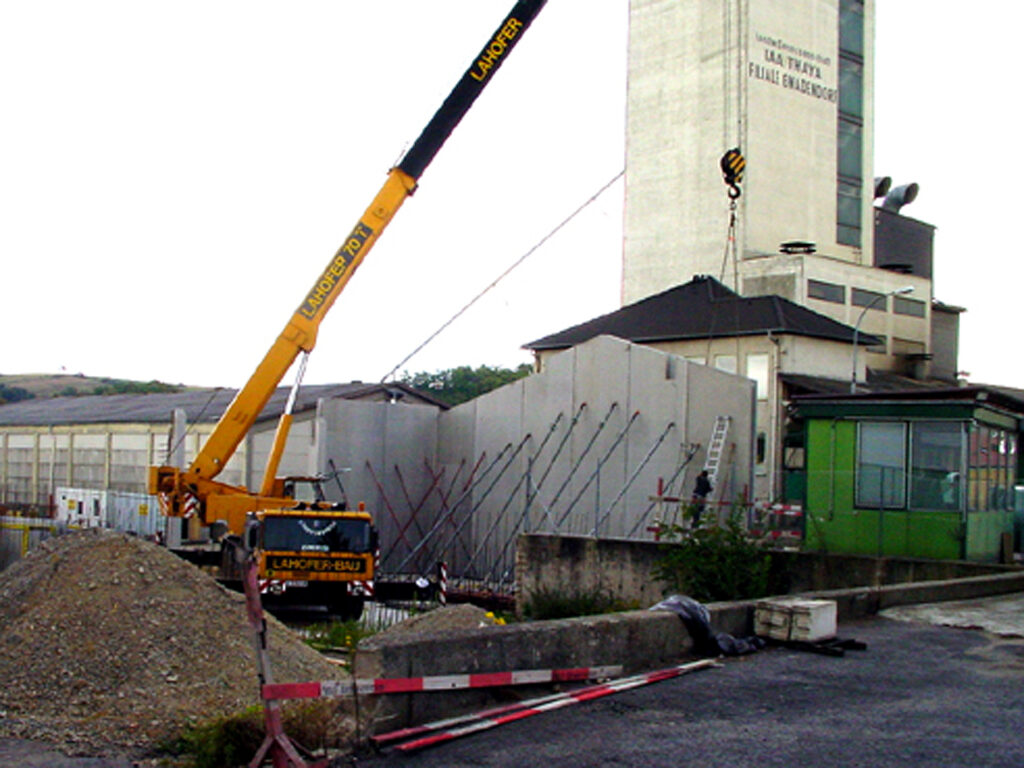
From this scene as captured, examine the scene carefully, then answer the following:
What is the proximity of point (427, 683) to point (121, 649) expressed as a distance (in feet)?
17.7

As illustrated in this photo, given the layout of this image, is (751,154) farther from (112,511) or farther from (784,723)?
(784,723)

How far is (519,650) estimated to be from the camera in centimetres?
919

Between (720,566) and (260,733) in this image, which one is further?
(720,566)

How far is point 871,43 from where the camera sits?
6456cm

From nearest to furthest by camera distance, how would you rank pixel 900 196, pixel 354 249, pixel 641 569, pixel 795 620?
pixel 795 620 → pixel 641 569 → pixel 354 249 → pixel 900 196

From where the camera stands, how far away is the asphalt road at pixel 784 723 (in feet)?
25.3

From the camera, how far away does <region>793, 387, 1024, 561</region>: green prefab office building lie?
72.0 ft

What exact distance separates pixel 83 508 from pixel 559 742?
33.1 m

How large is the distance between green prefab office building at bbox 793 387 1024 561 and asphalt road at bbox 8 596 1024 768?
35.0 ft

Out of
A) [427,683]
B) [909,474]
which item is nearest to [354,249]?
[909,474]

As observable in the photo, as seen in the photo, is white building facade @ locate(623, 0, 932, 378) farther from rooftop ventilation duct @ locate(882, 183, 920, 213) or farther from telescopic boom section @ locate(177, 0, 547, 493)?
telescopic boom section @ locate(177, 0, 547, 493)

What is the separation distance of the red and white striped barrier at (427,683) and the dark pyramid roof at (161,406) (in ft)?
99.4

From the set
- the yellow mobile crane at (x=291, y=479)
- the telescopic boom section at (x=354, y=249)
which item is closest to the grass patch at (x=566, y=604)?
Result: the yellow mobile crane at (x=291, y=479)

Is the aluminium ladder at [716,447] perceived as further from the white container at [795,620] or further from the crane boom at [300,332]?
the white container at [795,620]
